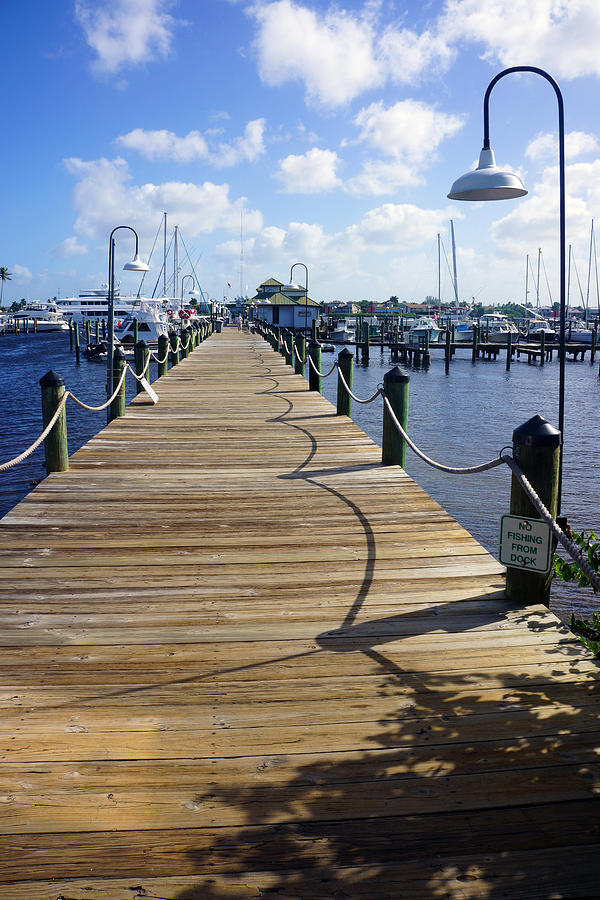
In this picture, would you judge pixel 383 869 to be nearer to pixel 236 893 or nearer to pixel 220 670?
pixel 236 893

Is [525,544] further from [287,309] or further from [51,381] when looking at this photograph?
[287,309]

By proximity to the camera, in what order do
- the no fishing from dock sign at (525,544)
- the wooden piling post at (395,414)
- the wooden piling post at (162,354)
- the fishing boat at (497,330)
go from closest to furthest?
the no fishing from dock sign at (525,544), the wooden piling post at (395,414), the wooden piling post at (162,354), the fishing boat at (497,330)

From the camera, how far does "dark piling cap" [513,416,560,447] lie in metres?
3.97

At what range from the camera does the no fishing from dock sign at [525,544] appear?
3.82 meters

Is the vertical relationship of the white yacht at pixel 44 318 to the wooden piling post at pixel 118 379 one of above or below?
above

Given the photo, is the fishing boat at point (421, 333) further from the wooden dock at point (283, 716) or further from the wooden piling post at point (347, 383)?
the wooden dock at point (283, 716)

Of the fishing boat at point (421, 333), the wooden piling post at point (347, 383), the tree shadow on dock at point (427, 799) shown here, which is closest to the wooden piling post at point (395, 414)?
the wooden piling post at point (347, 383)

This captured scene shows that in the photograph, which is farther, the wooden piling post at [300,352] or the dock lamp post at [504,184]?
the wooden piling post at [300,352]

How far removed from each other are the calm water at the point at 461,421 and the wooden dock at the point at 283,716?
22.2ft

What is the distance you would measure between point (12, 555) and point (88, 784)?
2.67 m

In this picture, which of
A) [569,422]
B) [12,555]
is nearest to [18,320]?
[569,422]

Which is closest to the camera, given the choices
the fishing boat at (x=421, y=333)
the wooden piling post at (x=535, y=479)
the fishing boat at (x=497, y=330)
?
the wooden piling post at (x=535, y=479)

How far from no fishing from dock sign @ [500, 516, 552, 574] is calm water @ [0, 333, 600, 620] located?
6.69 metres

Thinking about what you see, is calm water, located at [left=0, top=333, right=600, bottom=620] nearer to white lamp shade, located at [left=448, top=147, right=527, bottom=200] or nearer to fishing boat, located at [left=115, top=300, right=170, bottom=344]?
fishing boat, located at [left=115, top=300, right=170, bottom=344]
